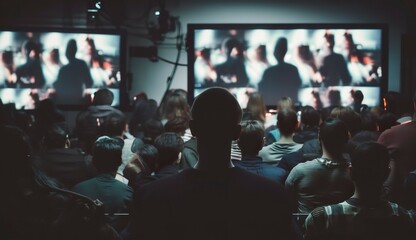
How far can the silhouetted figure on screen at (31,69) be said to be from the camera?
9000 mm

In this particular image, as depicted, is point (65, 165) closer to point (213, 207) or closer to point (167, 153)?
point (167, 153)

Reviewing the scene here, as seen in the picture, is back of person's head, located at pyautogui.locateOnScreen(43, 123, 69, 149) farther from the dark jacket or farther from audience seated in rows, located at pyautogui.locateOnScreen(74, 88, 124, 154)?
the dark jacket

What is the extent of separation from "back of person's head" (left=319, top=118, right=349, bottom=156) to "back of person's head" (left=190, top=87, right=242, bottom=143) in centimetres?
147

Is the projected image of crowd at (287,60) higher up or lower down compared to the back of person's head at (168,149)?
higher up

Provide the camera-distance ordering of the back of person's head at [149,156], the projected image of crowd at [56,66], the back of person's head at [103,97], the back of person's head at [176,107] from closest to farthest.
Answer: the back of person's head at [149,156] → the back of person's head at [176,107] → the back of person's head at [103,97] → the projected image of crowd at [56,66]

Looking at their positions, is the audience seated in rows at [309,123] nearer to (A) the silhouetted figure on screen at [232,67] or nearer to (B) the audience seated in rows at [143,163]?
(B) the audience seated in rows at [143,163]

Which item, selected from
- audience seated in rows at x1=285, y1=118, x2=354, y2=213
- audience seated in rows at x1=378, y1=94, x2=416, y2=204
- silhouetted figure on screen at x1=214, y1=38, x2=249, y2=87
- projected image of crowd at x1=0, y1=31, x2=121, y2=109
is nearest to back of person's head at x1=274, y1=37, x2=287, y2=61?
silhouetted figure on screen at x1=214, y1=38, x2=249, y2=87

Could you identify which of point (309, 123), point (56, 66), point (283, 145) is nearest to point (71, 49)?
point (56, 66)

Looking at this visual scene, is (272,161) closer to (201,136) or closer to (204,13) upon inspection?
(201,136)

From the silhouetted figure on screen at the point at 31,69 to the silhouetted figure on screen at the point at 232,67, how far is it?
2588mm

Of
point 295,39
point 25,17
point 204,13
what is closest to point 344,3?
point 295,39

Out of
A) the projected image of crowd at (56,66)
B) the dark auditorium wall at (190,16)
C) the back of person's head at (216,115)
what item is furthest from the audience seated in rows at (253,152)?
the dark auditorium wall at (190,16)

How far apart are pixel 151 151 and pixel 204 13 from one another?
6.20m

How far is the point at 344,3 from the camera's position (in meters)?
9.90
